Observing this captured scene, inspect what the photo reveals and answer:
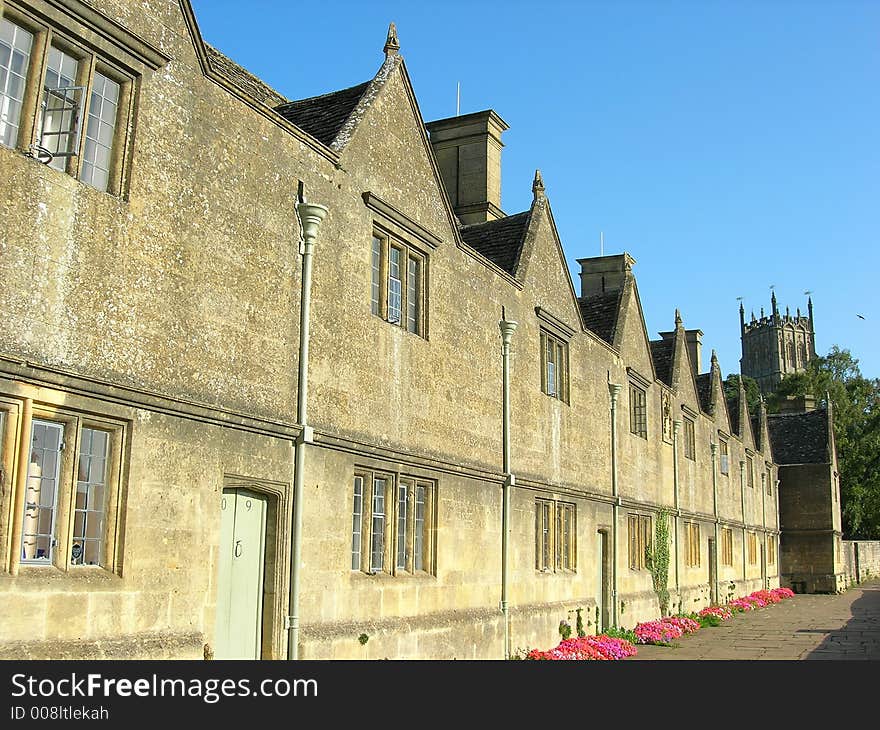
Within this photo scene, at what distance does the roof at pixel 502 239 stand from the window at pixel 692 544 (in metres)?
13.7

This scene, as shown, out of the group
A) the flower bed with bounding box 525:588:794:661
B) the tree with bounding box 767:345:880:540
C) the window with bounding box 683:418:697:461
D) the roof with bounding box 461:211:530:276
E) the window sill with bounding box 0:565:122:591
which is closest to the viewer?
the window sill with bounding box 0:565:122:591

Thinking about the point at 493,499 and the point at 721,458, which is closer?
the point at 493,499

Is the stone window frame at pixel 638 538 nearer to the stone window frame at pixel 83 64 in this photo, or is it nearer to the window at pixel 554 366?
the window at pixel 554 366

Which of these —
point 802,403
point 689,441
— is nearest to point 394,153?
point 689,441

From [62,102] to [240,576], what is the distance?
5.19 m

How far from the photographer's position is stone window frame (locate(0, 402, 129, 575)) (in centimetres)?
784

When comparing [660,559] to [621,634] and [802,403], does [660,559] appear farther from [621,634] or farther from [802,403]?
[802,403]

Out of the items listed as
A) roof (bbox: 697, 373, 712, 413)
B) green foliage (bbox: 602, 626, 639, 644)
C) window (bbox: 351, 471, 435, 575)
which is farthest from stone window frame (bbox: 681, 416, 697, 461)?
window (bbox: 351, 471, 435, 575)

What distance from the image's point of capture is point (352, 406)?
12.5 m

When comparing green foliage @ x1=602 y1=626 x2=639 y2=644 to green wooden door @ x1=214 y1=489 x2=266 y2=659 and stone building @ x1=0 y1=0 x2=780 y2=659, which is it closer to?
stone building @ x1=0 y1=0 x2=780 y2=659

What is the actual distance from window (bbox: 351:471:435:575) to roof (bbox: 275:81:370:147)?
469 cm
